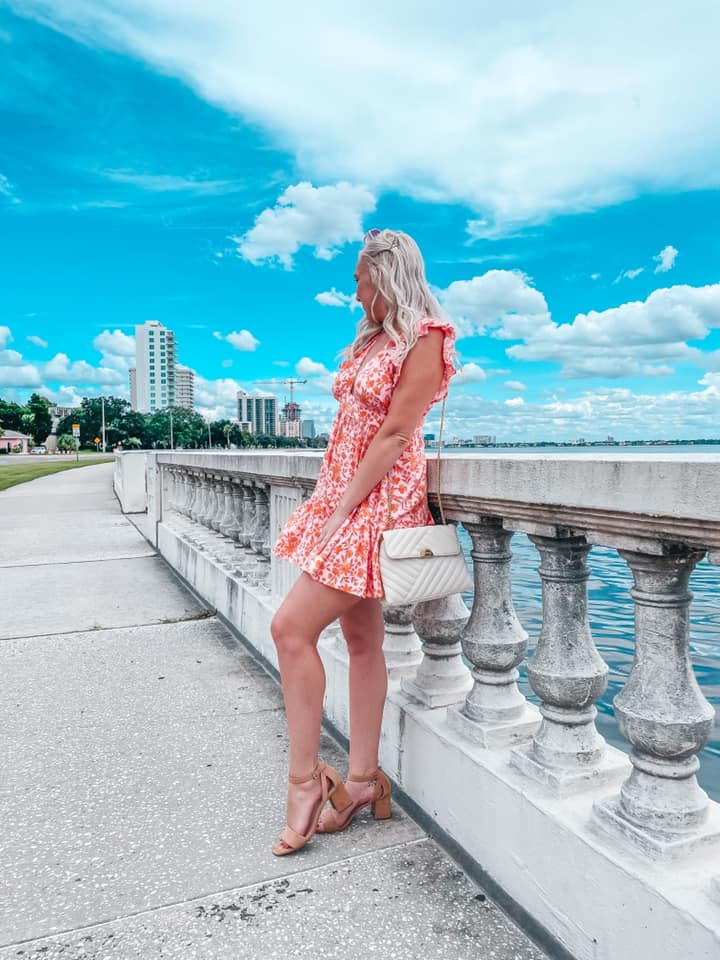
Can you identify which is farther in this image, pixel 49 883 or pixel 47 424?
pixel 47 424

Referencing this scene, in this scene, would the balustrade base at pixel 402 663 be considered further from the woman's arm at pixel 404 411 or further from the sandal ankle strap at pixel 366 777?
the woman's arm at pixel 404 411

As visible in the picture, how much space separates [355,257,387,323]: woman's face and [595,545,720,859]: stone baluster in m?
1.29

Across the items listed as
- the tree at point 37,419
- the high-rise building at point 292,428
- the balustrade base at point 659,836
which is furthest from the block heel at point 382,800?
the high-rise building at point 292,428

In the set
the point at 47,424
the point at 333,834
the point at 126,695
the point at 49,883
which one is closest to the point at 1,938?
the point at 49,883

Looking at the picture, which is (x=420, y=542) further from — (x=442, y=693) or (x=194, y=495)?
(x=194, y=495)

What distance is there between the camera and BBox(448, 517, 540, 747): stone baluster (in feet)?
8.70

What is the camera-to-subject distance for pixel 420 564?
2.53m

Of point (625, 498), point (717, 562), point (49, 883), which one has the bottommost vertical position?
point (49, 883)

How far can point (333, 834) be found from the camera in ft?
9.33

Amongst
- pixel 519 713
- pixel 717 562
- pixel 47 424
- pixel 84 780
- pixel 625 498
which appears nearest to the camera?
pixel 717 562

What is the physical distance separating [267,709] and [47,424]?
16327 centimetres

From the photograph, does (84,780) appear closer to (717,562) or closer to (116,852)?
(116,852)

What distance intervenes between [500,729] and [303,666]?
716 millimetres

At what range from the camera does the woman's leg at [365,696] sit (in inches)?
113
